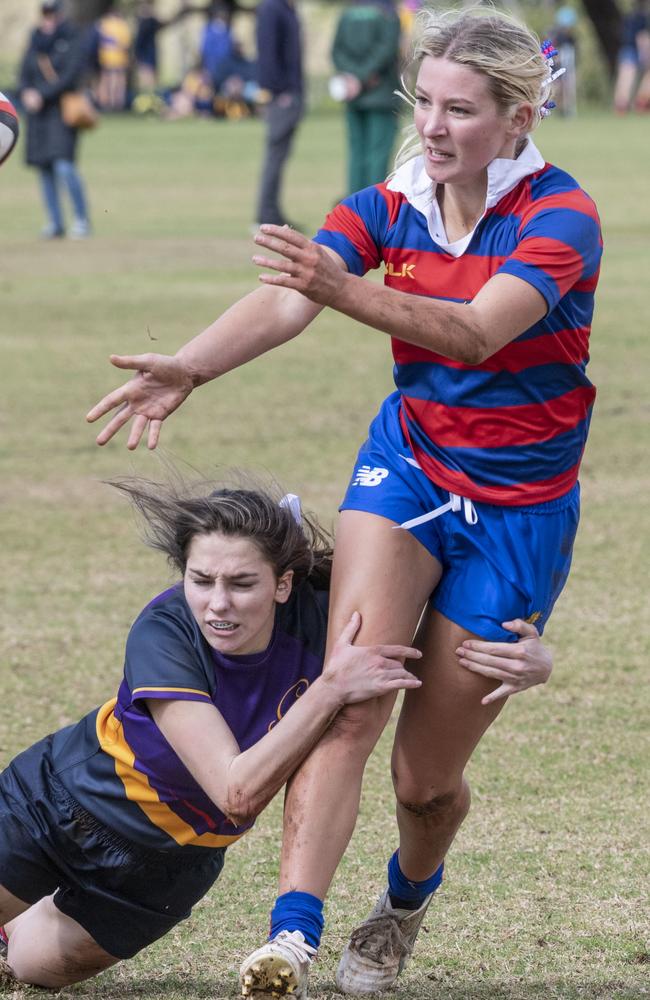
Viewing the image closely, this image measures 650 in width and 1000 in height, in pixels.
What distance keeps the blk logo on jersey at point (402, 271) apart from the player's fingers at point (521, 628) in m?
0.76

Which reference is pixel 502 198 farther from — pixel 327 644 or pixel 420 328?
pixel 327 644

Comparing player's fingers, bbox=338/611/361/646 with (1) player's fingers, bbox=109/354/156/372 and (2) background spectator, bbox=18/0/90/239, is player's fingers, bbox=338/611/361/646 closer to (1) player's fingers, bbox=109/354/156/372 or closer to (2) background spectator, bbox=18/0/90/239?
(1) player's fingers, bbox=109/354/156/372

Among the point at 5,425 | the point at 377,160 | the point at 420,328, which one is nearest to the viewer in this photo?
the point at 420,328

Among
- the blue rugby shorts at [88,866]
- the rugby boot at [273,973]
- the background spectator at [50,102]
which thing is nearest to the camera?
the rugby boot at [273,973]

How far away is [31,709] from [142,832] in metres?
2.00

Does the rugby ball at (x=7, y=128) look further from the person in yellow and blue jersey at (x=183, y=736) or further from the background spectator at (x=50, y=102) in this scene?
the background spectator at (x=50, y=102)

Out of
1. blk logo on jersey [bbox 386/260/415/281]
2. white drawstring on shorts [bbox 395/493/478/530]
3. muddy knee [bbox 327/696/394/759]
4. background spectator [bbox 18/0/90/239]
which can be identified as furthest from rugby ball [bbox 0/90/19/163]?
background spectator [bbox 18/0/90/239]

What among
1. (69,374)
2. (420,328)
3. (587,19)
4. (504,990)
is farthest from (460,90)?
(587,19)

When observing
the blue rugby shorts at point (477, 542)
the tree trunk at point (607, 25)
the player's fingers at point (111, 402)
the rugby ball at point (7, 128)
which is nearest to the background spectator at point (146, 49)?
the tree trunk at point (607, 25)

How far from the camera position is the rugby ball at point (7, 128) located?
4.32 m

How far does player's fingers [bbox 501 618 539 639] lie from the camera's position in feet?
11.2

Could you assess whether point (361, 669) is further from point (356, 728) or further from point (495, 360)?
point (495, 360)

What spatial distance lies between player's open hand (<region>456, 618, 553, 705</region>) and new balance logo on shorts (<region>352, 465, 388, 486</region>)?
1.31 feet

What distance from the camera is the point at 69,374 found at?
1073 cm
